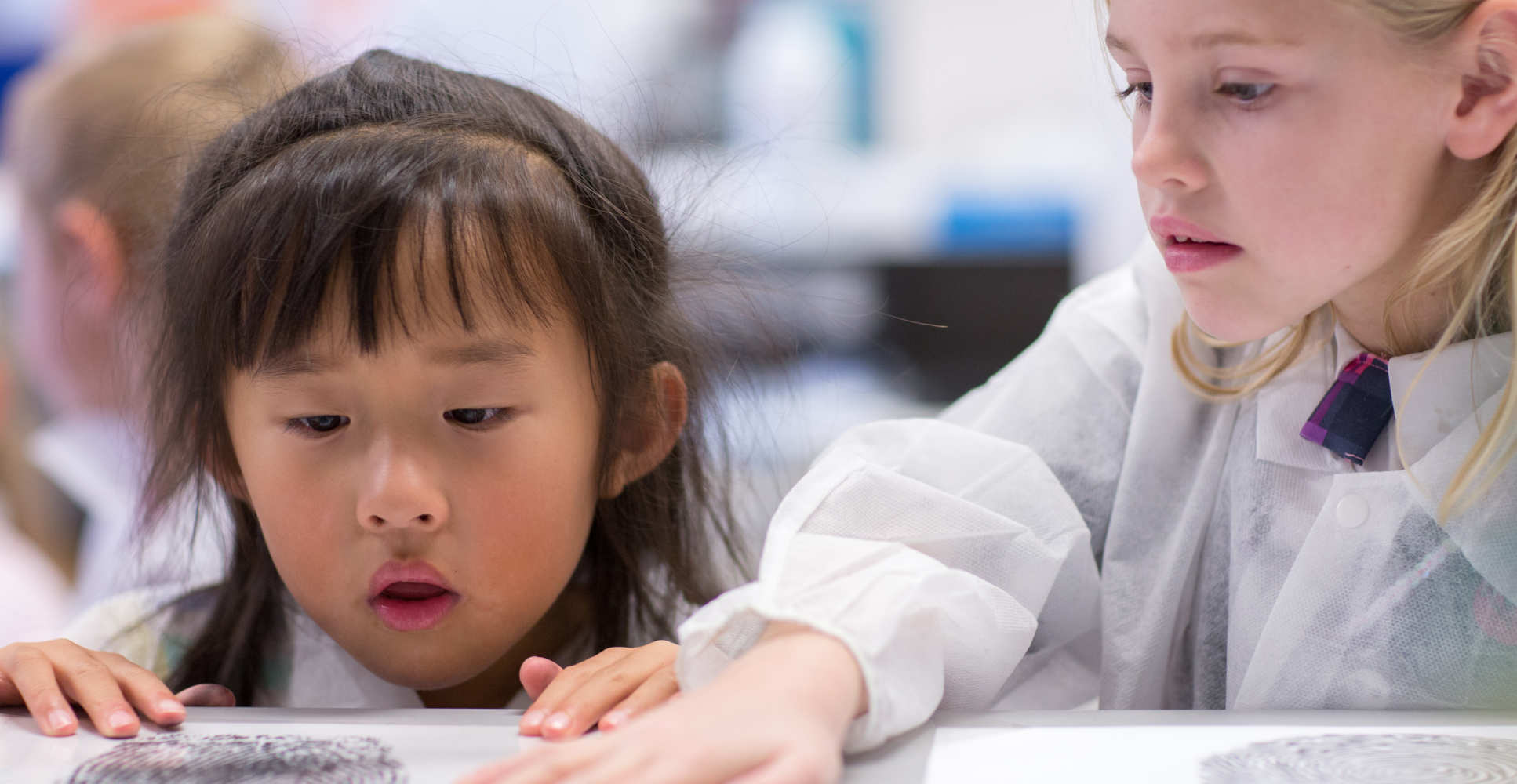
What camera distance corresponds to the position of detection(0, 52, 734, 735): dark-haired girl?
0.63 meters

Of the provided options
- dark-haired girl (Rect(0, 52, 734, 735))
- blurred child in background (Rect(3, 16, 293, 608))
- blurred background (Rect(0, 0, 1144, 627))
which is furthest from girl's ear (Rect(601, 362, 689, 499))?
blurred background (Rect(0, 0, 1144, 627))

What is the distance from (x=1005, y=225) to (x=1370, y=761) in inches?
62.8

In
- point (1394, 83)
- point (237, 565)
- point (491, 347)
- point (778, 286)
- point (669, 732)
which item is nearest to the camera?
point (669, 732)

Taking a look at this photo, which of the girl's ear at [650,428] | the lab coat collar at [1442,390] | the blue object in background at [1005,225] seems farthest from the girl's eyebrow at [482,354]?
the blue object in background at [1005,225]

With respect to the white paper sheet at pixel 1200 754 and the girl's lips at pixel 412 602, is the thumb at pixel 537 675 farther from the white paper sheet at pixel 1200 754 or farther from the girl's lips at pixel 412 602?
the white paper sheet at pixel 1200 754

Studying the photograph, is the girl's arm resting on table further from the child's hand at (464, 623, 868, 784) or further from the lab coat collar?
the lab coat collar

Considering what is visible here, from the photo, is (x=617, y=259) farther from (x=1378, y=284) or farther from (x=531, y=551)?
(x=1378, y=284)

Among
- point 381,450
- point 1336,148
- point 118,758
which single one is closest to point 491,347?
point 381,450

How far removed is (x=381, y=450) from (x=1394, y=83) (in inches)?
18.8

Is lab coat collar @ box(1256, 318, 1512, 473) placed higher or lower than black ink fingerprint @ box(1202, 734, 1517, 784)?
higher

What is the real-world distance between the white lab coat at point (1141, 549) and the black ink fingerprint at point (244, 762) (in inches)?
4.9

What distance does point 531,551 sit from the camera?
671mm

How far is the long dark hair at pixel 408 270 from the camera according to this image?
2.10 feet

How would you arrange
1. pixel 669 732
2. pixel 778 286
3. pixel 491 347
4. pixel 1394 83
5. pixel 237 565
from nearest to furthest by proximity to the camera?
1. pixel 669 732
2. pixel 1394 83
3. pixel 491 347
4. pixel 237 565
5. pixel 778 286
